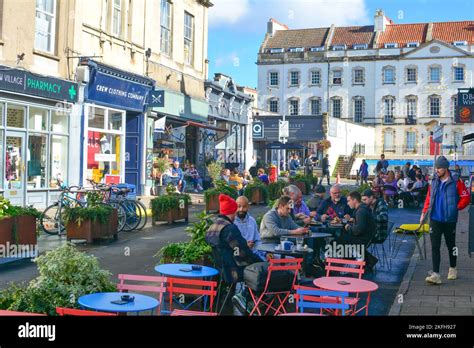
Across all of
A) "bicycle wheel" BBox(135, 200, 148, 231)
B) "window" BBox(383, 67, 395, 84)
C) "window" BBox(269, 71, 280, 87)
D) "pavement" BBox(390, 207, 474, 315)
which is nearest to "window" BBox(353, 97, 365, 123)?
"window" BBox(383, 67, 395, 84)

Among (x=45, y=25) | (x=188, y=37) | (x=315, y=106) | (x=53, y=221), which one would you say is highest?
(x=315, y=106)

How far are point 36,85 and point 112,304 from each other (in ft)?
47.4

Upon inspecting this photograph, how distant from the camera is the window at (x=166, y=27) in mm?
26922

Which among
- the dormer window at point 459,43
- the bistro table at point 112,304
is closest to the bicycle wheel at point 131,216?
the bistro table at point 112,304

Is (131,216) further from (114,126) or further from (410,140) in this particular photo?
(410,140)

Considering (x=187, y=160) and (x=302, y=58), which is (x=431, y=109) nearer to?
(x=302, y=58)

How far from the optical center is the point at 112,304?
502 cm

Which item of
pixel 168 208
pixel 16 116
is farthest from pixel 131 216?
pixel 16 116

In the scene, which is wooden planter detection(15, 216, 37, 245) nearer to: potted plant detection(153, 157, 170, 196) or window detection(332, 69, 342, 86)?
potted plant detection(153, 157, 170, 196)

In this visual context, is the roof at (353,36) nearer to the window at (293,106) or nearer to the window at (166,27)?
the window at (293,106)

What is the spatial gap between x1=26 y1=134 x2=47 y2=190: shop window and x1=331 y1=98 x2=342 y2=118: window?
2386 inches

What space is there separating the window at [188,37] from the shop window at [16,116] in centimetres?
1235

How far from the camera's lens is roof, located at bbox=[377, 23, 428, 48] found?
250ft

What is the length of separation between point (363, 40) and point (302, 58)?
7632 millimetres
